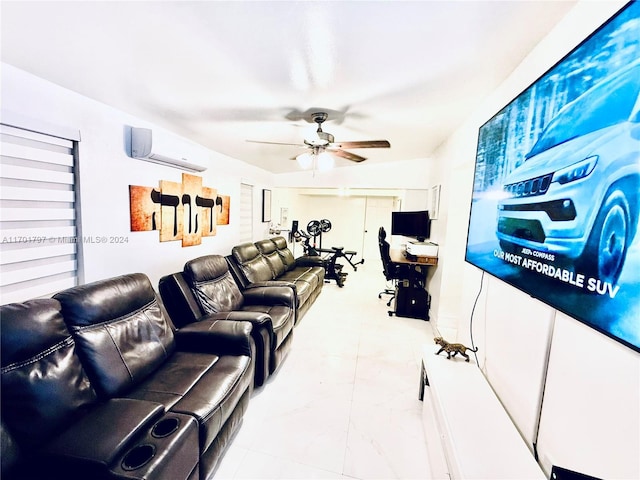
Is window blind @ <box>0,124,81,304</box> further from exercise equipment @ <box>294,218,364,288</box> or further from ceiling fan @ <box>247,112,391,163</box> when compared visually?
exercise equipment @ <box>294,218,364,288</box>

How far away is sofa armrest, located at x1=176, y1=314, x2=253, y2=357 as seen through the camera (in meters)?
1.78

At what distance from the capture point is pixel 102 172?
6.16 ft

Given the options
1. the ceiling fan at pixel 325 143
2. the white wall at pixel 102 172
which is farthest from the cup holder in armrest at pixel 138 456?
the ceiling fan at pixel 325 143

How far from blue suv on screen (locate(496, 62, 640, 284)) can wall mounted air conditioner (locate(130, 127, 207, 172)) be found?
253 centimetres

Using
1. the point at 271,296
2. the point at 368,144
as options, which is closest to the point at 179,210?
the point at 271,296

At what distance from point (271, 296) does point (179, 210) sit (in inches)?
51.7

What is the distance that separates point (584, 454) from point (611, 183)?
93cm

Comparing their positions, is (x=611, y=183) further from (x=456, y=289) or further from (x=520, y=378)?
(x=456, y=289)

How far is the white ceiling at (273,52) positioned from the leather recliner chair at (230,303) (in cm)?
140

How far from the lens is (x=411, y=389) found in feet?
6.93

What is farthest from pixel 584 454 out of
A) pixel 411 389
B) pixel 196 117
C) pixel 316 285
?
pixel 316 285

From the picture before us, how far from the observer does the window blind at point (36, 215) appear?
1403 millimetres

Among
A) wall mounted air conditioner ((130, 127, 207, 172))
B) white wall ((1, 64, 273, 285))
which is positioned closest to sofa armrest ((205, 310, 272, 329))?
white wall ((1, 64, 273, 285))

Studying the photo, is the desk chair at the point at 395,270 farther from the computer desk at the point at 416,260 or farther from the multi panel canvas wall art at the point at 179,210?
the multi panel canvas wall art at the point at 179,210
